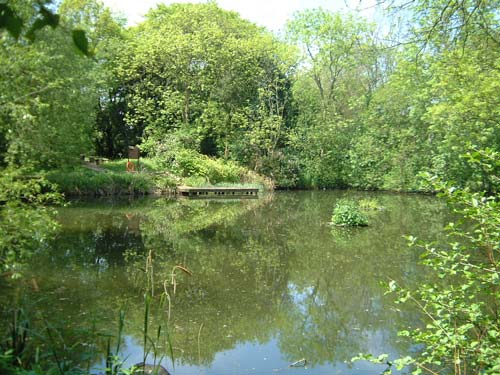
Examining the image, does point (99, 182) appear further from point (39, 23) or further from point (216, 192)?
point (39, 23)

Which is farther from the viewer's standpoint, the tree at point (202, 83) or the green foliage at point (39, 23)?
the tree at point (202, 83)

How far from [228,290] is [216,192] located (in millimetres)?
16082

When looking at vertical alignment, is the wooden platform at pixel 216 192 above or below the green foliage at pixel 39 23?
below

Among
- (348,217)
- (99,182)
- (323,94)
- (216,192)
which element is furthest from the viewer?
(323,94)

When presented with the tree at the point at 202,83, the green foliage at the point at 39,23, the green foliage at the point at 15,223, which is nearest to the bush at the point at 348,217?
the green foliage at the point at 15,223

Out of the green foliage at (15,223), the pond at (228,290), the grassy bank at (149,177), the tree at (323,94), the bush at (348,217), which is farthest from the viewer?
the tree at (323,94)

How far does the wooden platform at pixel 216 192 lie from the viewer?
2273 cm

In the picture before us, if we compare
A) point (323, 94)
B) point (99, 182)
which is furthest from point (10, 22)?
point (323, 94)

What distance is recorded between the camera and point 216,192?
2348 centimetres

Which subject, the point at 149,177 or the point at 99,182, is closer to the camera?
the point at 99,182

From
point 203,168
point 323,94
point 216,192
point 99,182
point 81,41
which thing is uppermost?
point 323,94

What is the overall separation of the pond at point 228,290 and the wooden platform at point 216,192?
752cm

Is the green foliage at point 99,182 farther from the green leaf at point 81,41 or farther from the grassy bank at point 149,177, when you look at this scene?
the green leaf at point 81,41

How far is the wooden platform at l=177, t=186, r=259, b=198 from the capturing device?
22734 mm
